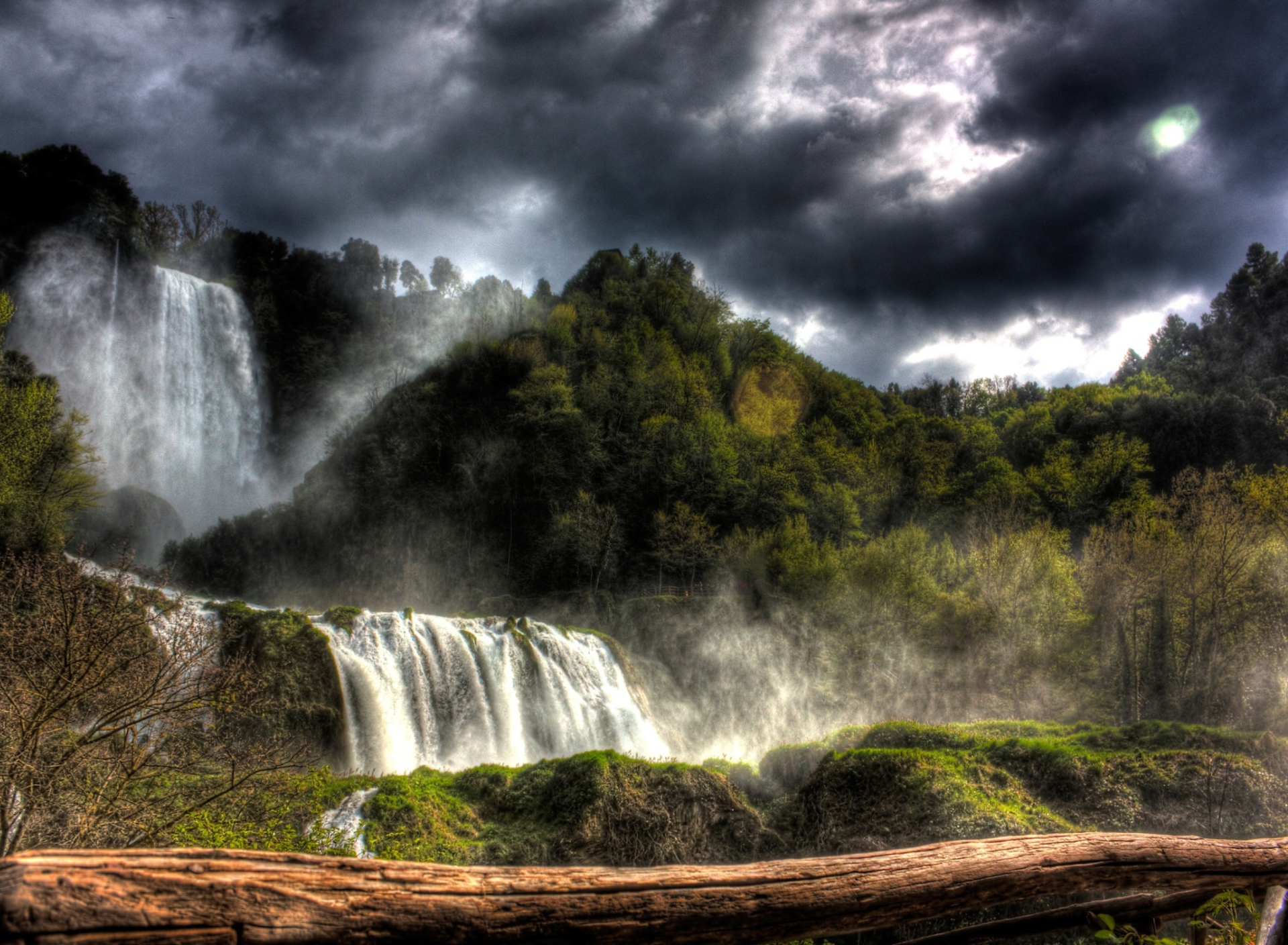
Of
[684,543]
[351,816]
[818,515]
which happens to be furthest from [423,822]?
[818,515]

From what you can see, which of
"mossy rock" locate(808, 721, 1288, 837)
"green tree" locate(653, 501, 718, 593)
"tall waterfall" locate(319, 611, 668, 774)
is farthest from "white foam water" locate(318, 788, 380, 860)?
"green tree" locate(653, 501, 718, 593)

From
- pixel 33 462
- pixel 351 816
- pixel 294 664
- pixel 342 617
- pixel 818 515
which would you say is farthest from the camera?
pixel 818 515

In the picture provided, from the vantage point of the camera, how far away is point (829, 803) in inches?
448

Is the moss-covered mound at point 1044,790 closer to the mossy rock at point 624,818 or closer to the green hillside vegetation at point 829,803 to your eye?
the green hillside vegetation at point 829,803

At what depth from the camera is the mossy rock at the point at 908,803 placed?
9711 millimetres

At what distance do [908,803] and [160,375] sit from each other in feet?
147

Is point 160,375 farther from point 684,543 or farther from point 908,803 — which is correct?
point 908,803

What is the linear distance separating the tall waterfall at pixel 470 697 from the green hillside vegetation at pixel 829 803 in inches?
259

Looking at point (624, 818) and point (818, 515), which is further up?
point (818, 515)

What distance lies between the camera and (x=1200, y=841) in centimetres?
378

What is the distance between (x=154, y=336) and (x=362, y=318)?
21.8 metres

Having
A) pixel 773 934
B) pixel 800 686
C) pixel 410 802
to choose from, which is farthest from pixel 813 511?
pixel 773 934

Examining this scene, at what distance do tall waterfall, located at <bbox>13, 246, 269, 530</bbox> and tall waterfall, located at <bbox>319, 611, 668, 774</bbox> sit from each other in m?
26.4

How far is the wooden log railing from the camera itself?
1634mm
